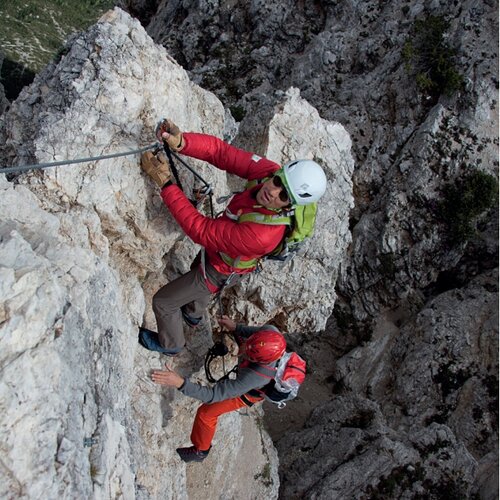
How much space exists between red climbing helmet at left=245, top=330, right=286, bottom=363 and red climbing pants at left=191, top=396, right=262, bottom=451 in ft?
3.70

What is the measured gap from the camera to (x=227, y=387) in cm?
800

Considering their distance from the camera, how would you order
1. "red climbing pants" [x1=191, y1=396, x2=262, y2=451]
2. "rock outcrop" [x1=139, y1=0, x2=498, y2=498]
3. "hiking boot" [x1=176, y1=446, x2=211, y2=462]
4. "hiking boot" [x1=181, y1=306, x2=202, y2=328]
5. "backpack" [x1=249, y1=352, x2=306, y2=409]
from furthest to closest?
1. "rock outcrop" [x1=139, y1=0, x2=498, y2=498]
2. "hiking boot" [x1=176, y1=446, x2=211, y2=462]
3. "red climbing pants" [x1=191, y1=396, x2=262, y2=451]
4. "hiking boot" [x1=181, y1=306, x2=202, y2=328]
5. "backpack" [x1=249, y1=352, x2=306, y2=409]

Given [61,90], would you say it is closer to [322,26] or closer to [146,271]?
[146,271]

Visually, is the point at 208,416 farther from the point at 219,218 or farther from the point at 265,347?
the point at 219,218

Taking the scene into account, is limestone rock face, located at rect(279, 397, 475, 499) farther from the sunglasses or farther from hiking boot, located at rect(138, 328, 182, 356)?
the sunglasses

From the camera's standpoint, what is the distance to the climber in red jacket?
21.4 feet

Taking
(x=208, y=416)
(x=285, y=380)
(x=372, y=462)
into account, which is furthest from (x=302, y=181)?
(x=372, y=462)

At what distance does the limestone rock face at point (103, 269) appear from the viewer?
4.30m

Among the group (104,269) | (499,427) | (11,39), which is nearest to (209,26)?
(499,427)

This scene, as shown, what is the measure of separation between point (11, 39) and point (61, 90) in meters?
88.8

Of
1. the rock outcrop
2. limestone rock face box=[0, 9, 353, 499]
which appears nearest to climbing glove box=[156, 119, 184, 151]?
limestone rock face box=[0, 9, 353, 499]

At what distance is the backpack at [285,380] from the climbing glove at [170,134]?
13.4ft

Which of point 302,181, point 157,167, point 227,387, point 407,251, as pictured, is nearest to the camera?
point 302,181

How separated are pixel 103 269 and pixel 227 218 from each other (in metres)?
2.03
